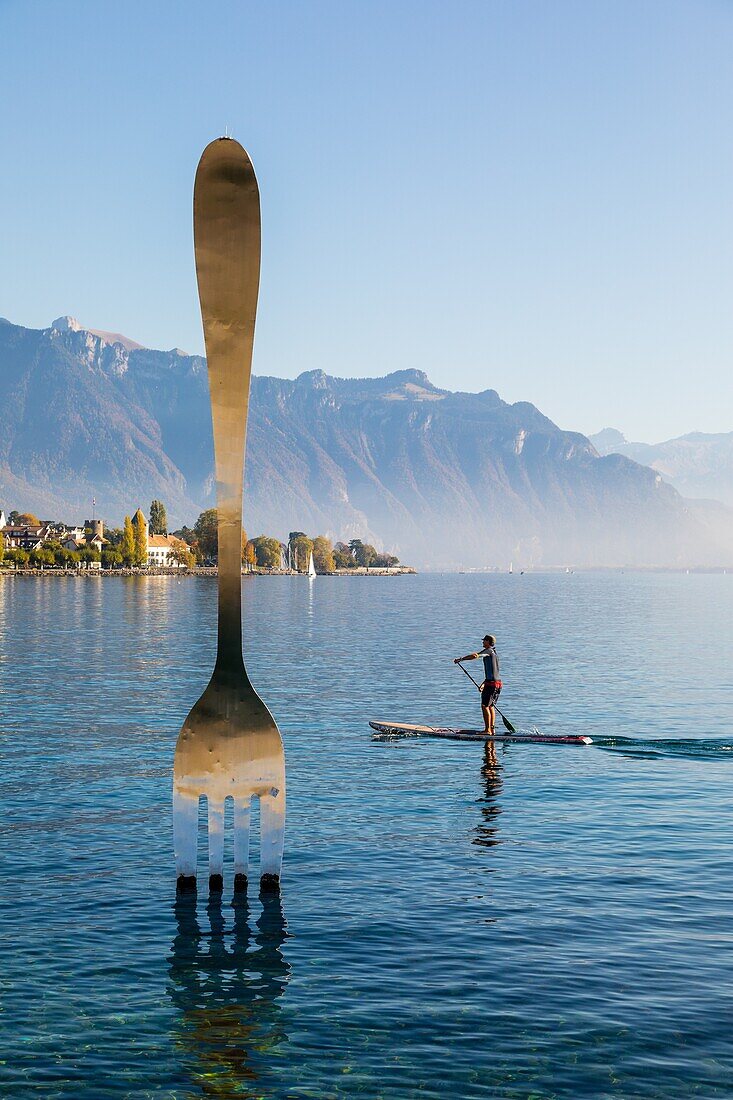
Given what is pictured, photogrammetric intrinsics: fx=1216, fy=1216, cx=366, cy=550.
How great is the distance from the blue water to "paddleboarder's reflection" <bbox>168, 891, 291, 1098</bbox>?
0.05 metres

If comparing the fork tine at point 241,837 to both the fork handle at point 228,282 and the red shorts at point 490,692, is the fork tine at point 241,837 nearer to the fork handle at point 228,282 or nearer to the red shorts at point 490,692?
the fork handle at point 228,282

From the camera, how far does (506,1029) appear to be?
17078mm

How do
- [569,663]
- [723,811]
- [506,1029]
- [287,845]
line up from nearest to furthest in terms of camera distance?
[506,1029] < [287,845] < [723,811] < [569,663]

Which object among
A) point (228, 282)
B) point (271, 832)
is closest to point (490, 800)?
point (271, 832)

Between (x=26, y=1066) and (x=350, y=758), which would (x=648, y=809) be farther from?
(x=26, y=1066)

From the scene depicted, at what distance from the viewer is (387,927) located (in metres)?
21.6

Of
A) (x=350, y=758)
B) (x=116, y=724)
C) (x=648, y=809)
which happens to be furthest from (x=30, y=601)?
(x=648, y=809)

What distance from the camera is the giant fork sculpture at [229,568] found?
15531 millimetres

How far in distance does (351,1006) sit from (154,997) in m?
2.93

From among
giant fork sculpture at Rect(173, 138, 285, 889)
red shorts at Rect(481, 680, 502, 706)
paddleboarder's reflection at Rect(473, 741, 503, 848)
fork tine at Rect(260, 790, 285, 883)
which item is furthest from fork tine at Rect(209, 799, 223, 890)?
red shorts at Rect(481, 680, 502, 706)

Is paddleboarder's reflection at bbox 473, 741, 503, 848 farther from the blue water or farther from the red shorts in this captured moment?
the red shorts

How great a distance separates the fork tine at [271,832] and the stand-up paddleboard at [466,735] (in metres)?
23.4

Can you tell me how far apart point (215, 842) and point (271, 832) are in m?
0.91

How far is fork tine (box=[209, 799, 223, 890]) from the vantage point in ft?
61.4
